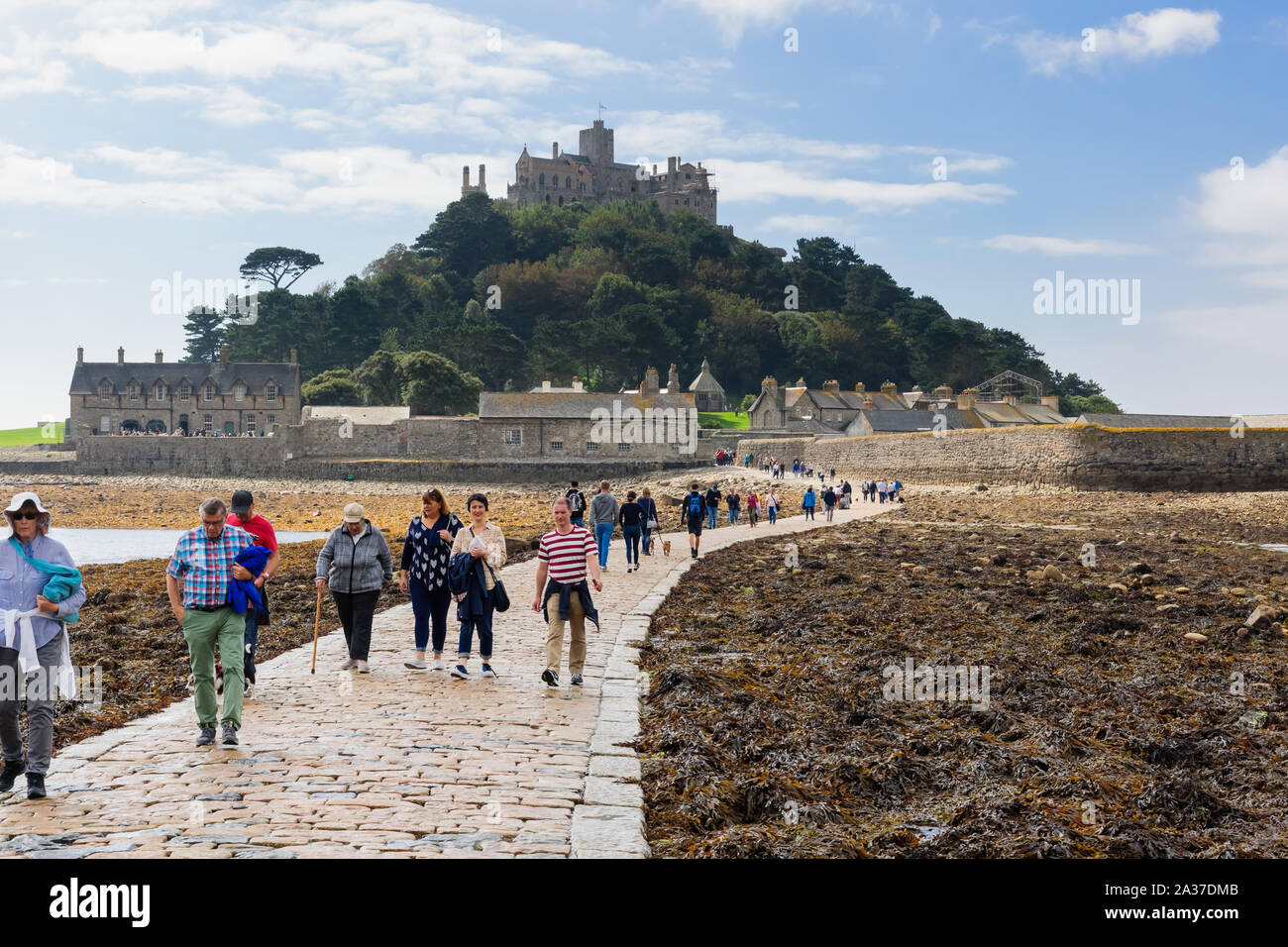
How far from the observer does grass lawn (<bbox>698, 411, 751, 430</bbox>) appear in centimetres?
8221

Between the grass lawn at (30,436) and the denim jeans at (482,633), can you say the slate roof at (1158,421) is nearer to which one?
the denim jeans at (482,633)

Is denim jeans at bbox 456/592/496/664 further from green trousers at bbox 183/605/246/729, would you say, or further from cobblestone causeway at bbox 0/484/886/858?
green trousers at bbox 183/605/246/729

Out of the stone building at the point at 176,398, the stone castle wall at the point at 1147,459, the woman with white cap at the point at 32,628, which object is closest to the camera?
the woman with white cap at the point at 32,628

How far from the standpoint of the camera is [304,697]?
27.1ft

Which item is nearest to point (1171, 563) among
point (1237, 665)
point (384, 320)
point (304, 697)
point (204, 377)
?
point (1237, 665)

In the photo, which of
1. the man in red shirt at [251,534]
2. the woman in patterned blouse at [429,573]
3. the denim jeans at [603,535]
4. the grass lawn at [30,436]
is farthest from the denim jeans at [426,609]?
the grass lawn at [30,436]

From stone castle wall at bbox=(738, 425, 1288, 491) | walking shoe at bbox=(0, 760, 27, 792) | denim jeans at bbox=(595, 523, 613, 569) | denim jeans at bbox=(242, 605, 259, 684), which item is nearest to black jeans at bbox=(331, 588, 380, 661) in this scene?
denim jeans at bbox=(242, 605, 259, 684)

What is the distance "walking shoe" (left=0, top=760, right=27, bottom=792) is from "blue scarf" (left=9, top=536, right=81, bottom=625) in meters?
0.84

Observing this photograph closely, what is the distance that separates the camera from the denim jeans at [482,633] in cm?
914

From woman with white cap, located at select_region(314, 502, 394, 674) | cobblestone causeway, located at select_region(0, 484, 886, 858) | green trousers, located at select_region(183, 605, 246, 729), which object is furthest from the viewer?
woman with white cap, located at select_region(314, 502, 394, 674)

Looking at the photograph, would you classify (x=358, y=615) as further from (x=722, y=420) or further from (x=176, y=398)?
(x=176, y=398)

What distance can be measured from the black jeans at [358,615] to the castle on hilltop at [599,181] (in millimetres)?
136878
